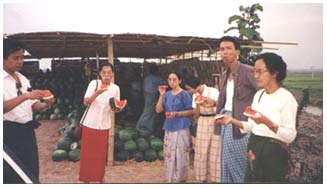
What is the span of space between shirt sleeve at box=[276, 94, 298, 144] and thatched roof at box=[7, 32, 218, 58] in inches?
42.7

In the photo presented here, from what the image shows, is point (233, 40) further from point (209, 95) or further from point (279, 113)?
point (279, 113)

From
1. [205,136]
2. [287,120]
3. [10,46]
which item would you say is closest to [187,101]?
[205,136]

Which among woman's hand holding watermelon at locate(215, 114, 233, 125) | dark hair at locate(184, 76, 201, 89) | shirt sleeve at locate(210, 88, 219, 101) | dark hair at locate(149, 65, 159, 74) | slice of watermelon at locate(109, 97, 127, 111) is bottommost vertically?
woman's hand holding watermelon at locate(215, 114, 233, 125)

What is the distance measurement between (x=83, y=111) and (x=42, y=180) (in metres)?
0.77

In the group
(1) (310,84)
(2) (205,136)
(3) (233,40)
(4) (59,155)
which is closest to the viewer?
(3) (233,40)

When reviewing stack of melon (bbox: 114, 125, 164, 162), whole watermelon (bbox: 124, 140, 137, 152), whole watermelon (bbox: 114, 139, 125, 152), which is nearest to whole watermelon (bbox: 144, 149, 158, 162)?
stack of melon (bbox: 114, 125, 164, 162)

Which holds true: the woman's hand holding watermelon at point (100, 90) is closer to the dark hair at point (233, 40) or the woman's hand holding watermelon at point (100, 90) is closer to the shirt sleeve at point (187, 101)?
the shirt sleeve at point (187, 101)

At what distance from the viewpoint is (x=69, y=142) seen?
461 cm

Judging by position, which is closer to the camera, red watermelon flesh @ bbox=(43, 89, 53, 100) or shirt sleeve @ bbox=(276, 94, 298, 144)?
shirt sleeve @ bbox=(276, 94, 298, 144)

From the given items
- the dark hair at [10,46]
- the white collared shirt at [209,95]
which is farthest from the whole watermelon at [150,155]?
the dark hair at [10,46]

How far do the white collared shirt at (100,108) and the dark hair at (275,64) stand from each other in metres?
1.44

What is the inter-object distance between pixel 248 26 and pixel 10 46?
7.49 ft

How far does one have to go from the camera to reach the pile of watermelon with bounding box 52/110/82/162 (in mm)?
4453

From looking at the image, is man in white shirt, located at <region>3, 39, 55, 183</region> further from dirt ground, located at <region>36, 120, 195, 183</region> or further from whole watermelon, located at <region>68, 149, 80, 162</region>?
whole watermelon, located at <region>68, 149, 80, 162</region>
